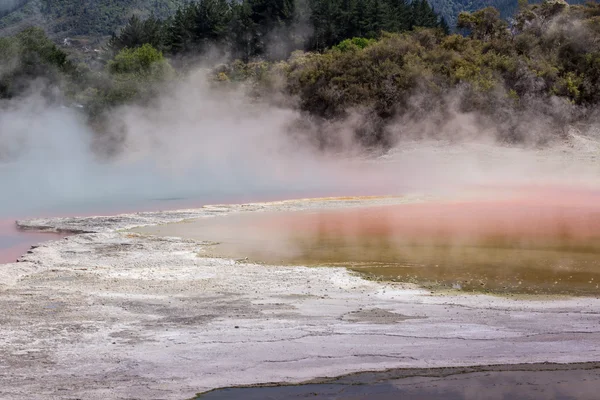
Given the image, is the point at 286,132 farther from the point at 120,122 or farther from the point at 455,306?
the point at 455,306

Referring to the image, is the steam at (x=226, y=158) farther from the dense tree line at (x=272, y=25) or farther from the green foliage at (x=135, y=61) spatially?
the dense tree line at (x=272, y=25)

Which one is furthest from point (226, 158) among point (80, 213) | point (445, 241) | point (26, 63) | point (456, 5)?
point (456, 5)

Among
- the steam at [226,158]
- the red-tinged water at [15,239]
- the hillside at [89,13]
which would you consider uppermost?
the hillside at [89,13]

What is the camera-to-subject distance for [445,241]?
13.0 m

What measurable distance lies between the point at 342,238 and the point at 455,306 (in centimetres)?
493

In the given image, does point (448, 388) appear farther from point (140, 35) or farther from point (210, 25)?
point (140, 35)

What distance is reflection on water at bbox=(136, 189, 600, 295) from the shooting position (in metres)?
10.3

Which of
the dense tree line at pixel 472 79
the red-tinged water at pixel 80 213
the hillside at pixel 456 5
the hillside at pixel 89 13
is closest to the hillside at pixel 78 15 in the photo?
the hillside at pixel 89 13

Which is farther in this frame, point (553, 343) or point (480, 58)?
point (480, 58)

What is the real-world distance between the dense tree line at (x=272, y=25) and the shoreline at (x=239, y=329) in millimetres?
33397

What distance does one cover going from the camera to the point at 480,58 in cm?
2834

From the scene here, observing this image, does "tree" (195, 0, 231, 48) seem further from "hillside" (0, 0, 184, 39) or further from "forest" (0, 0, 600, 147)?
"hillside" (0, 0, 184, 39)

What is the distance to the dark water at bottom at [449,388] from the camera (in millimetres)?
6508

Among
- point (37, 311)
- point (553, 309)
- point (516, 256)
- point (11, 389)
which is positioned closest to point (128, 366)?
point (11, 389)
